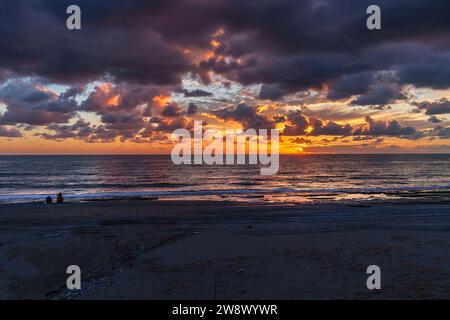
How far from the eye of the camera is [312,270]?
1345cm

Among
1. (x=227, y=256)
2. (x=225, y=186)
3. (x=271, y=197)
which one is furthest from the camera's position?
(x=225, y=186)

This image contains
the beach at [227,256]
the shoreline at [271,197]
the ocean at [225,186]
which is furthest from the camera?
the ocean at [225,186]

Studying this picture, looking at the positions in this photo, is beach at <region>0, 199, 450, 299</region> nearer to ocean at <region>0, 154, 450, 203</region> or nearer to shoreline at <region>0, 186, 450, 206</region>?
shoreline at <region>0, 186, 450, 206</region>

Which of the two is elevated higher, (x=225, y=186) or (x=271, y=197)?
(x=225, y=186)

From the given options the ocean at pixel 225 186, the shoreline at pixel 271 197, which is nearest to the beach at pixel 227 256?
the shoreline at pixel 271 197

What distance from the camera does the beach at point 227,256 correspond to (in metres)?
11.7

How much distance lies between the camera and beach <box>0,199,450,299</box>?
11695 mm

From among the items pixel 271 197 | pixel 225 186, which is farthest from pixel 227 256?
pixel 225 186

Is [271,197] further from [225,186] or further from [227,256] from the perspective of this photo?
[227,256]

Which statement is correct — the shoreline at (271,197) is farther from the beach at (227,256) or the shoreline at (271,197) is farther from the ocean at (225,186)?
the beach at (227,256)

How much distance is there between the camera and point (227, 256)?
51.7 ft
